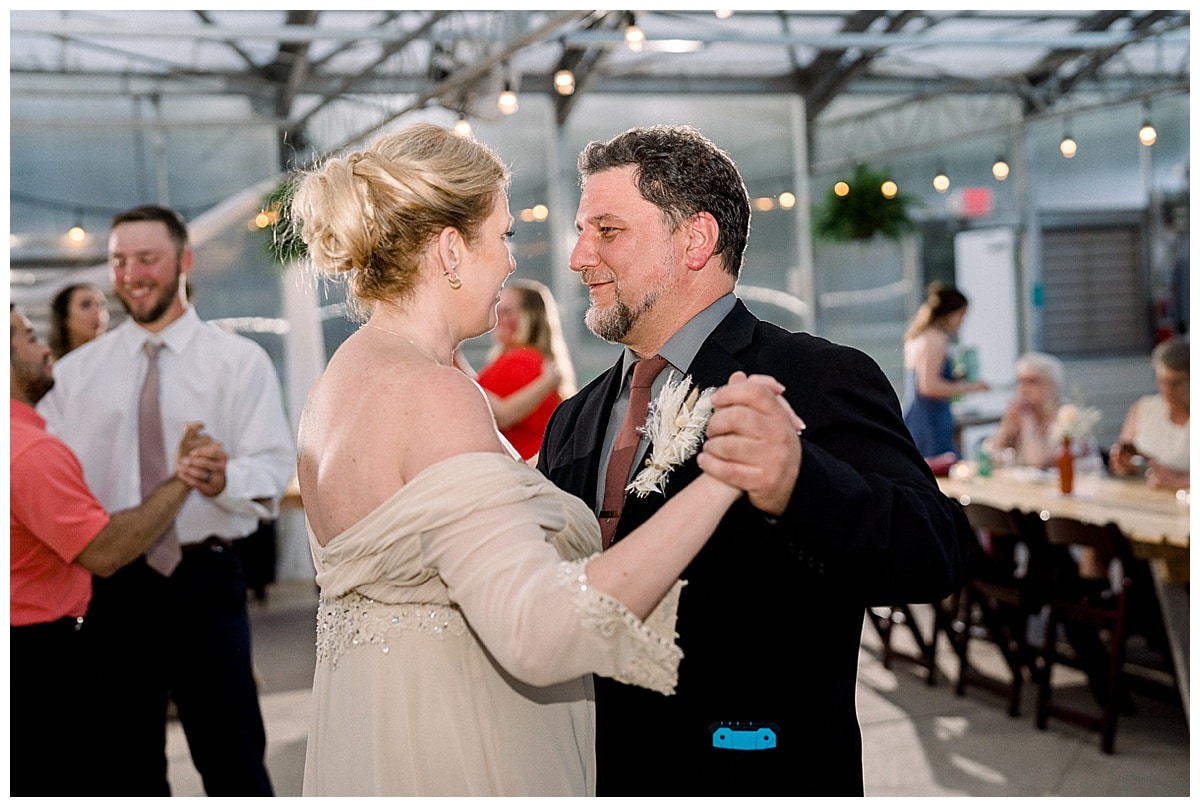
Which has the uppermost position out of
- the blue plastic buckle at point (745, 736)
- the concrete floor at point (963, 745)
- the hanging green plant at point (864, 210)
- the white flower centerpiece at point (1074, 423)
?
the hanging green plant at point (864, 210)

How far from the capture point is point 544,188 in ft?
36.9

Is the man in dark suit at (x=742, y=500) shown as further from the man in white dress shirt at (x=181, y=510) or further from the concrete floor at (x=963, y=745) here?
the concrete floor at (x=963, y=745)

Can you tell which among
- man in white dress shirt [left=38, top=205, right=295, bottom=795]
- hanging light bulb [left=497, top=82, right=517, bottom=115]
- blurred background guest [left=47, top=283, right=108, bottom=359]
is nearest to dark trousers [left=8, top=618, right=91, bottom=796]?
man in white dress shirt [left=38, top=205, right=295, bottom=795]

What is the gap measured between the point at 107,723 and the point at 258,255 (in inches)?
262

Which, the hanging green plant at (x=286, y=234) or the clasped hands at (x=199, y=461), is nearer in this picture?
the hanging green plant at (x=286, y=234)

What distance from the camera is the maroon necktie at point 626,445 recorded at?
192 centimetres

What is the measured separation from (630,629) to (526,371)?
444 centimetres

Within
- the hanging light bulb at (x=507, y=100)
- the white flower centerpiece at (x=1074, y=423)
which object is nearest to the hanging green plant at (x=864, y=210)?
the hanging light bulb at (x=507, y=100)

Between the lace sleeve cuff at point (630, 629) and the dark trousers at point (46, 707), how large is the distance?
1.99 m

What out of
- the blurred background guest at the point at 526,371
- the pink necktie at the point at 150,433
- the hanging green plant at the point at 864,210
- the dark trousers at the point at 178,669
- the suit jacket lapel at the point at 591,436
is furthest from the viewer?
the hanging green plant at the point at 864,210
